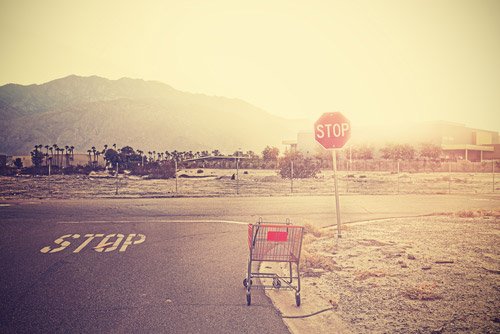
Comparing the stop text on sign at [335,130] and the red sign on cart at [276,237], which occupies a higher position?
the stop text on sign at [335,130]

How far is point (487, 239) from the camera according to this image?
29.6 ft

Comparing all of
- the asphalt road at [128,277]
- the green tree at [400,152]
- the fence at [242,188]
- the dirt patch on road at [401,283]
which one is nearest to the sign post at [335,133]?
the dirt patch on road at [401,283]

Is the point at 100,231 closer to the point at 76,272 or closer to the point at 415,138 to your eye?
the point at 76,272

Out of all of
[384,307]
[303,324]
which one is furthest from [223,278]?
[384,307]

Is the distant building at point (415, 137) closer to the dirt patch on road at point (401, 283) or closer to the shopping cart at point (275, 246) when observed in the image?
the dirt patch on road at point (401, 283)

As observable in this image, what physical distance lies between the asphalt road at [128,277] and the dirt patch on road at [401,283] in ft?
2.33

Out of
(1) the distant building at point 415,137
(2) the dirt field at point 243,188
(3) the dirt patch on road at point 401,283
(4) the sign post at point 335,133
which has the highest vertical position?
(1) the distant building at point 415,137

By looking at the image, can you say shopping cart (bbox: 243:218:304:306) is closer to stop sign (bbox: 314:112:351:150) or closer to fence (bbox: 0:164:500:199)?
stop sign (bbox: 314:112:351:150)

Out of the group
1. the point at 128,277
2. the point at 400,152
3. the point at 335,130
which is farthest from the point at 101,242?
the point at 400,152

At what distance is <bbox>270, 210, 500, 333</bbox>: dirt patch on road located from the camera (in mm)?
4512

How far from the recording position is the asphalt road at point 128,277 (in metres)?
4.56

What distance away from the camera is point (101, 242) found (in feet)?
31.2

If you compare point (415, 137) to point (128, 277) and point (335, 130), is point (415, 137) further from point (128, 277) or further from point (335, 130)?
point (128, 277)

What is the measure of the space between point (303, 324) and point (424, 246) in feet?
17.3
